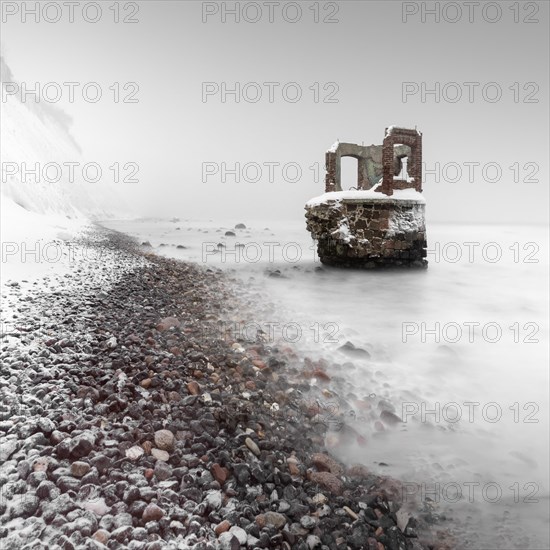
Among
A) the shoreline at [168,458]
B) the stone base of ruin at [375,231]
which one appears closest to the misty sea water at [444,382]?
the shoreline at [168,458]

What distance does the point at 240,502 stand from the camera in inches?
130

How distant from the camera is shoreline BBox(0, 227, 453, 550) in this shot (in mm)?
2941

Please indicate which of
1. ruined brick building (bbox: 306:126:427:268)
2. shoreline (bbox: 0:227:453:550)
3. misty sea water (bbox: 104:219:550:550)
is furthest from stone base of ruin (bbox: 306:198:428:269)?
shoreline (bbox: 0:227:453:550)

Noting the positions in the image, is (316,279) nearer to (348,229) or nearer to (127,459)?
(348,229)

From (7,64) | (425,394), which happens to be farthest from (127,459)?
(7,64)

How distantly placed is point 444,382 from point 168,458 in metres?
5.30

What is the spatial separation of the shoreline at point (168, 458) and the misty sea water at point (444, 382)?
0.59m

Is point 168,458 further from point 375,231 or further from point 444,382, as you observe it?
point 375,231

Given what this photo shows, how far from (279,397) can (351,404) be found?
115 centimetres

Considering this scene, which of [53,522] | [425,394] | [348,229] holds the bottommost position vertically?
[425,394]

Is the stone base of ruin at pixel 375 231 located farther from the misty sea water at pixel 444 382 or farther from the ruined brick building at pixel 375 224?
the misty sea water at pixel 444 382

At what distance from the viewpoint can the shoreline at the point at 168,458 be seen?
116 inches

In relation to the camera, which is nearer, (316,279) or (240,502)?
(240,502)

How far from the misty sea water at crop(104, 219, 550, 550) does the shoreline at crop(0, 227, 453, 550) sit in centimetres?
59
